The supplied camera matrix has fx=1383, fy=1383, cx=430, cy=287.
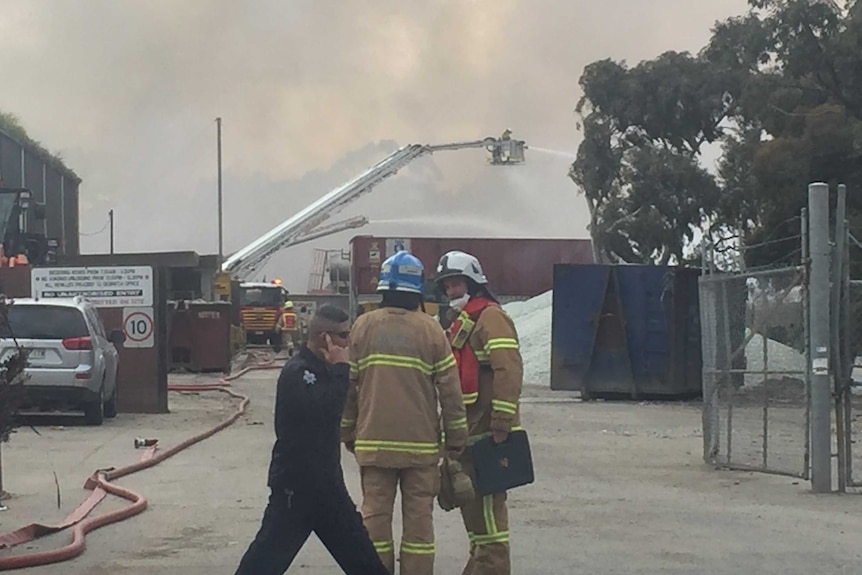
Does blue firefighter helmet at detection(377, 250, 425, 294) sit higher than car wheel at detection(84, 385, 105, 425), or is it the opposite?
blue firefighter helmet at detection(377, 250, 425, 294)

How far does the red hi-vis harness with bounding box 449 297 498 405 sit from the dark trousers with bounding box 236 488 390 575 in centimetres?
125

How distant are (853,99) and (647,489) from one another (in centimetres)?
1597

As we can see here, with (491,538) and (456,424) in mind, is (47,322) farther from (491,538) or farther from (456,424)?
(456,424)

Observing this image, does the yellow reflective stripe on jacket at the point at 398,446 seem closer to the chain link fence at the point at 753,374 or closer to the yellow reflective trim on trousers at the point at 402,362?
the yellow reflective trim on trousers at the point at 402,362

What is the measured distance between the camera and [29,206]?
28.8 m

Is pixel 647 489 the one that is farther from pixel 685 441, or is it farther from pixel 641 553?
pixel 685 441

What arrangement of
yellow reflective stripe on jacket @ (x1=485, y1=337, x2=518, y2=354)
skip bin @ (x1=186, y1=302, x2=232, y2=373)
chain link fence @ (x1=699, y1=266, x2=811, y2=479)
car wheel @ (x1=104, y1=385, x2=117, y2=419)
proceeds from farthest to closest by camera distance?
skip bin @ (x1=186, y1=302, x2=232, y2=373) → car wheel @ (x1=104, y1=385, x2=117, y2=419) → chain link fence @ (x1=699, y1=266, x2=811, y2=479) → yellow reflective stripe on jacket @ (x1=485, y1=337, x2=518, y2=354)

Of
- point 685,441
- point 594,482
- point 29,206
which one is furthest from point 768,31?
point 594,482

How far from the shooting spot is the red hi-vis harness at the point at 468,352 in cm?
727

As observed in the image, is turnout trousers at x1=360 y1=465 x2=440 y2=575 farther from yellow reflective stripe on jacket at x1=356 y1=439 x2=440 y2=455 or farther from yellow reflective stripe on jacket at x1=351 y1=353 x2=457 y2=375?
yellow reflective stripe on jacket at x1=351 y1=353 x2=457 y2=375

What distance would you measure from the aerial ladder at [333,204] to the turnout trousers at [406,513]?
39.9 metres

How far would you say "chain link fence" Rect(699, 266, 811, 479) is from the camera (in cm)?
1260

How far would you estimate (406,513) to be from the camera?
6.68 m

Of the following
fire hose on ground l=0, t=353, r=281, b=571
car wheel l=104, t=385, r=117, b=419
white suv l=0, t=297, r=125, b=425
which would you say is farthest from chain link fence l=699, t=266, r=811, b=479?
car wheel l=104, t=385, r=117, b=419
